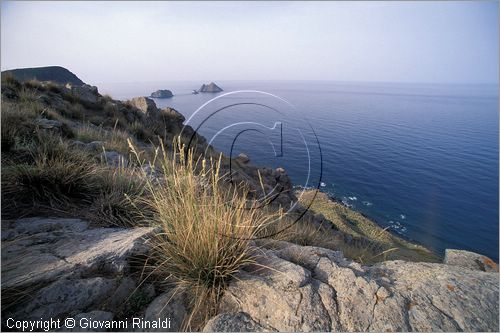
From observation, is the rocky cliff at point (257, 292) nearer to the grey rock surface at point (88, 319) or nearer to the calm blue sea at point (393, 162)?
the grey rock surface at point (88, 319)

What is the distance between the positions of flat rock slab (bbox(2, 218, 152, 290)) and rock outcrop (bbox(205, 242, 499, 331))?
1199mm

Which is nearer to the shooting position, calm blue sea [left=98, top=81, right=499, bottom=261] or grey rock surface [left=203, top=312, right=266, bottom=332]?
grey rock surface [left=203, top=312, right=266, bottom=332]

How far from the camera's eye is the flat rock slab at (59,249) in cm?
229

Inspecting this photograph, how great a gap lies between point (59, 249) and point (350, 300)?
299cm

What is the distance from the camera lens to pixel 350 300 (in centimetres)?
240

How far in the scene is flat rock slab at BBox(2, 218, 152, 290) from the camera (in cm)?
229

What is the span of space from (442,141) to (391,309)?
289 feet

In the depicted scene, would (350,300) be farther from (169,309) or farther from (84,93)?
(84,93)

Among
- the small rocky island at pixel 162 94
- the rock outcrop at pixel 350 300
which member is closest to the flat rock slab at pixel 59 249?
the rock outcrop at pixel 350 300

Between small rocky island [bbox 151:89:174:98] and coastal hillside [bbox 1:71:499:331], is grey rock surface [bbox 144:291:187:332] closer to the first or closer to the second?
coastal hillside [bbox 1:71:499:331]

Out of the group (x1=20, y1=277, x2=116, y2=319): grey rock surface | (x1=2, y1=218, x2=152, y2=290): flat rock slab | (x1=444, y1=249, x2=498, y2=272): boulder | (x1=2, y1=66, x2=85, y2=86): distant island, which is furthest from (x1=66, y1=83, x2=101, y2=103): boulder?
(x1=444, y1=249, x2=498, y2=272): boulder

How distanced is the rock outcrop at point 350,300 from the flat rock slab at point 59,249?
1199 mm

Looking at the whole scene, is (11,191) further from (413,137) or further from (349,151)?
(413,137)

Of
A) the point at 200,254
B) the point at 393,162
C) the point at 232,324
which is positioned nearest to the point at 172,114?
the point at 200,254
